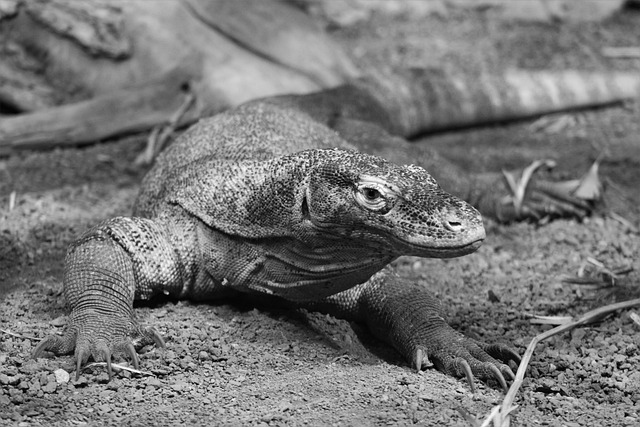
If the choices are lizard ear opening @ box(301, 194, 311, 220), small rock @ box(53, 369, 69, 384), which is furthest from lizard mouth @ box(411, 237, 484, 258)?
small rock @ box(53, 369, 69, 384)

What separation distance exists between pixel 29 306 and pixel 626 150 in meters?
4.89

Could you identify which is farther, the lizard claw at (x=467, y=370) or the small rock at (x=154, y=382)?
the lizard claw at (x=467, y=370)

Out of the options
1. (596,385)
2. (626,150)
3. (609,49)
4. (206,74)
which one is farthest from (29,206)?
(609,49)

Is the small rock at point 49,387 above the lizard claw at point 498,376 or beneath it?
beneath

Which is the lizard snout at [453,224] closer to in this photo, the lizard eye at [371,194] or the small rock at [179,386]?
the lizard eye at [371,194]

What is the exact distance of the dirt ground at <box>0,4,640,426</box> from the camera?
3371 millimetres

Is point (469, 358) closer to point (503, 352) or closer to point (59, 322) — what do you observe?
point (503, 352)

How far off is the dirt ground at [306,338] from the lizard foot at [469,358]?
57 millimetres

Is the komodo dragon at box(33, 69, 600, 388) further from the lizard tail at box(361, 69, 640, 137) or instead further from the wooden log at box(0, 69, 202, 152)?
the lizard tail at box(361, 69, 640, 137)

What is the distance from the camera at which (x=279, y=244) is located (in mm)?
3996

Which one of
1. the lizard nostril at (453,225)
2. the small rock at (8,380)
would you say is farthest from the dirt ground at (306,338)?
the lizard nostril at (453,225)

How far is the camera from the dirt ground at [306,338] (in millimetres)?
3371

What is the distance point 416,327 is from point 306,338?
0.49m

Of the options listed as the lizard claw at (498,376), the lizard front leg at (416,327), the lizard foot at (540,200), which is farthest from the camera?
the lizard foot at (540,200)
